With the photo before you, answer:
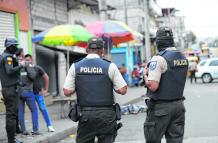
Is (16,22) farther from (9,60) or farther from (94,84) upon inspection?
(94,84)

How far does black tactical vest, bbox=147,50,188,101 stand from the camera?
616 centimetres

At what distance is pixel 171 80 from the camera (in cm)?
617

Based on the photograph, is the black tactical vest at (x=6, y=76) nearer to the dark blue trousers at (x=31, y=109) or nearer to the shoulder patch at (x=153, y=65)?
the dark blue trousers at (x=31, y=109)

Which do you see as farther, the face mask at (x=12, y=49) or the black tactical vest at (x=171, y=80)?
the face mask at (x=12, y=49)

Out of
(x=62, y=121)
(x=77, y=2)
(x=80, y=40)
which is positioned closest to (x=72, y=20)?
(x=77, y=2)

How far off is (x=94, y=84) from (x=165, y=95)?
0.90 m

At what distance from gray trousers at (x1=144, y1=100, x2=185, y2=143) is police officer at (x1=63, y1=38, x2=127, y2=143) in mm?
509

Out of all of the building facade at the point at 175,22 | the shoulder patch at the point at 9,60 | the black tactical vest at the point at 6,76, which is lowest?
the black tactical vest at the point at 6,76

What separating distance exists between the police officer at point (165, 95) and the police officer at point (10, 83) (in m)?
3.65

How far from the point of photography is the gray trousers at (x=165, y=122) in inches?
243

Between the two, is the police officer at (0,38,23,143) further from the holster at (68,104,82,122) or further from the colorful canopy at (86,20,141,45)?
the colorful canopy at (86,20,141,45)

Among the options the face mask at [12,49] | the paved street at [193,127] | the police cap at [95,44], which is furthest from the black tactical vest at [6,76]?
the police cap at [95,44]

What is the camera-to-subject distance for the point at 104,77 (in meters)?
5.87

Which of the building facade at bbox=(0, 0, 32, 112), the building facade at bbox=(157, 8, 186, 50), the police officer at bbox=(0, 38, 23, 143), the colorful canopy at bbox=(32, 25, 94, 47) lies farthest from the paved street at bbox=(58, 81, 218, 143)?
the building facade at bbox=(157, 8, 186, 50)
